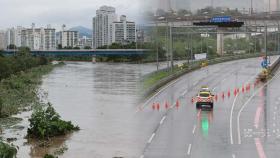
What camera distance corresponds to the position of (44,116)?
29.9 metres

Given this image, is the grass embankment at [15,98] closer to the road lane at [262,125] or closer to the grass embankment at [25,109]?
the grass embankment at [25,109]

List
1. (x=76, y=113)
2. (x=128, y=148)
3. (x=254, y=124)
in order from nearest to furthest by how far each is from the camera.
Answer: (x=128, y=148) < (x=254, y=124) < (x=76, y=113)

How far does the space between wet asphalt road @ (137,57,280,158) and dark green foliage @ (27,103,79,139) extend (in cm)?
420

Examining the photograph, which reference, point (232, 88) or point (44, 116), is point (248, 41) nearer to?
point (232, 88)

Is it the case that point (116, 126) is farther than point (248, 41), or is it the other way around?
point (248, 41)

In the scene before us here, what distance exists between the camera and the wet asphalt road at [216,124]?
23.4 metres

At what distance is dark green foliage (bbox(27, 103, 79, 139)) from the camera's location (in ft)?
95.5

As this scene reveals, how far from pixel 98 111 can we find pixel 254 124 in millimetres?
13144

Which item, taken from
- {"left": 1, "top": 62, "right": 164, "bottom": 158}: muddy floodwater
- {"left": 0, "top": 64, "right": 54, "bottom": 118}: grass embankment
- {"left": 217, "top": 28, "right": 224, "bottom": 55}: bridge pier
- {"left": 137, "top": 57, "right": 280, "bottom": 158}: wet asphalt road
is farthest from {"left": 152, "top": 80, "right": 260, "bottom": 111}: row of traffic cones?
{"left": 217, "top": 28, "right": 224, "bottom": 55}: bridge pier

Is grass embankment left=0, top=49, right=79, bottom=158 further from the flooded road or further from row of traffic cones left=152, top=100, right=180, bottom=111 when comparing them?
row of traffic cones left=152, top=100, right=180, bottom=111

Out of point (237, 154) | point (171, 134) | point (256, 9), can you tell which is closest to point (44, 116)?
point (171, 134)

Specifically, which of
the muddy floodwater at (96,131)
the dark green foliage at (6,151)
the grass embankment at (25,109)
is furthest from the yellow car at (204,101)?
the dark green foliage at (6,151)

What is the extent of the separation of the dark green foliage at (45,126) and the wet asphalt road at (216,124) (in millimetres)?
4205

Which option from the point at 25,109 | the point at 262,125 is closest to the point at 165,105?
the point at 262,125
